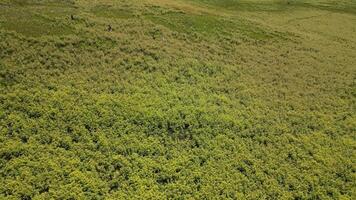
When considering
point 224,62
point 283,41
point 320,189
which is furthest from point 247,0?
point 320,189

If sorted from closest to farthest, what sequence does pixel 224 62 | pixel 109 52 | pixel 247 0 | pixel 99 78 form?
pixel 99 78 < pixel 109 52 < pixel 224 62 < pixel 247 0

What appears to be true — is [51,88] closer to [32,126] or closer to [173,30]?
[32,126]

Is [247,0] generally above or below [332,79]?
above

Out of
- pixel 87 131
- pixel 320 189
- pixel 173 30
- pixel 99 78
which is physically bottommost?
pixel 320 189

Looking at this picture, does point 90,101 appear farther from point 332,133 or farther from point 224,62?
point 332,133

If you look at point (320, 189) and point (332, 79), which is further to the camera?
point (332, 79)

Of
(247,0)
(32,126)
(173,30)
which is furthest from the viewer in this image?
(247,0)
